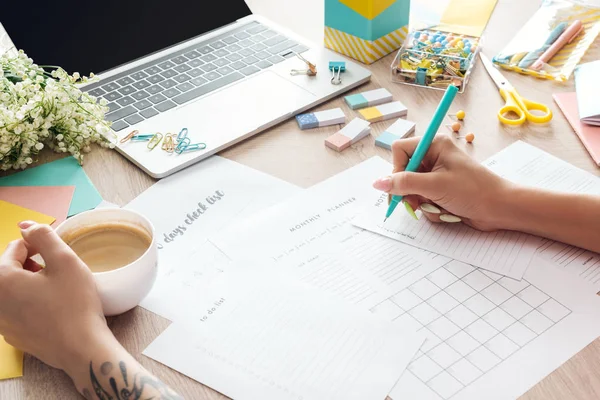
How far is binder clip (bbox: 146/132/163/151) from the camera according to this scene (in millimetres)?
938

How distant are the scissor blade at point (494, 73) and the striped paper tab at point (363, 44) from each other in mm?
161

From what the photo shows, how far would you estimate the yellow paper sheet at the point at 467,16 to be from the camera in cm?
117

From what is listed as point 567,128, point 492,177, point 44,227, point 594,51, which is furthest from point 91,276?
point 594,51

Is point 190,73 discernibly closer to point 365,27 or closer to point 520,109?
point 365,27

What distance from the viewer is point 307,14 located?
4.28ft

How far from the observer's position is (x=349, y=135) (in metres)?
0.95

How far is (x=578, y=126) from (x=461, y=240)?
13.3 inches

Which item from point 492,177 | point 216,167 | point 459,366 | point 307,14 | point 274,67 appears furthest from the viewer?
point 307,14

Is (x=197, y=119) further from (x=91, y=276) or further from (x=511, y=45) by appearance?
(x=511, y=45)

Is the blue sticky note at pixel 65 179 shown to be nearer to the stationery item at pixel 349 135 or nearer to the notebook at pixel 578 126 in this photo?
the stationery item at pixel 349 135

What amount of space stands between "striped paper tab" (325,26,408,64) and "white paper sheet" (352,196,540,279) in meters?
0.41

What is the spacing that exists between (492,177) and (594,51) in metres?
0.53

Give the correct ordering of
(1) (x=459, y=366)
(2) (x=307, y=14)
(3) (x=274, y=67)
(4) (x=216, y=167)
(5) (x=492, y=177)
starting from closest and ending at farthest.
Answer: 1. (1) (x=459, y=366)
2. (5) (x=492, y=177)
3. (4) (x=216, y=167)
4. (3) (x=274, y=67)
5. (2) (x=307, y=14)

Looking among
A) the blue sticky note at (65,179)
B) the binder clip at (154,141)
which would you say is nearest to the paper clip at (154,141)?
the binder clip at (154,141)
